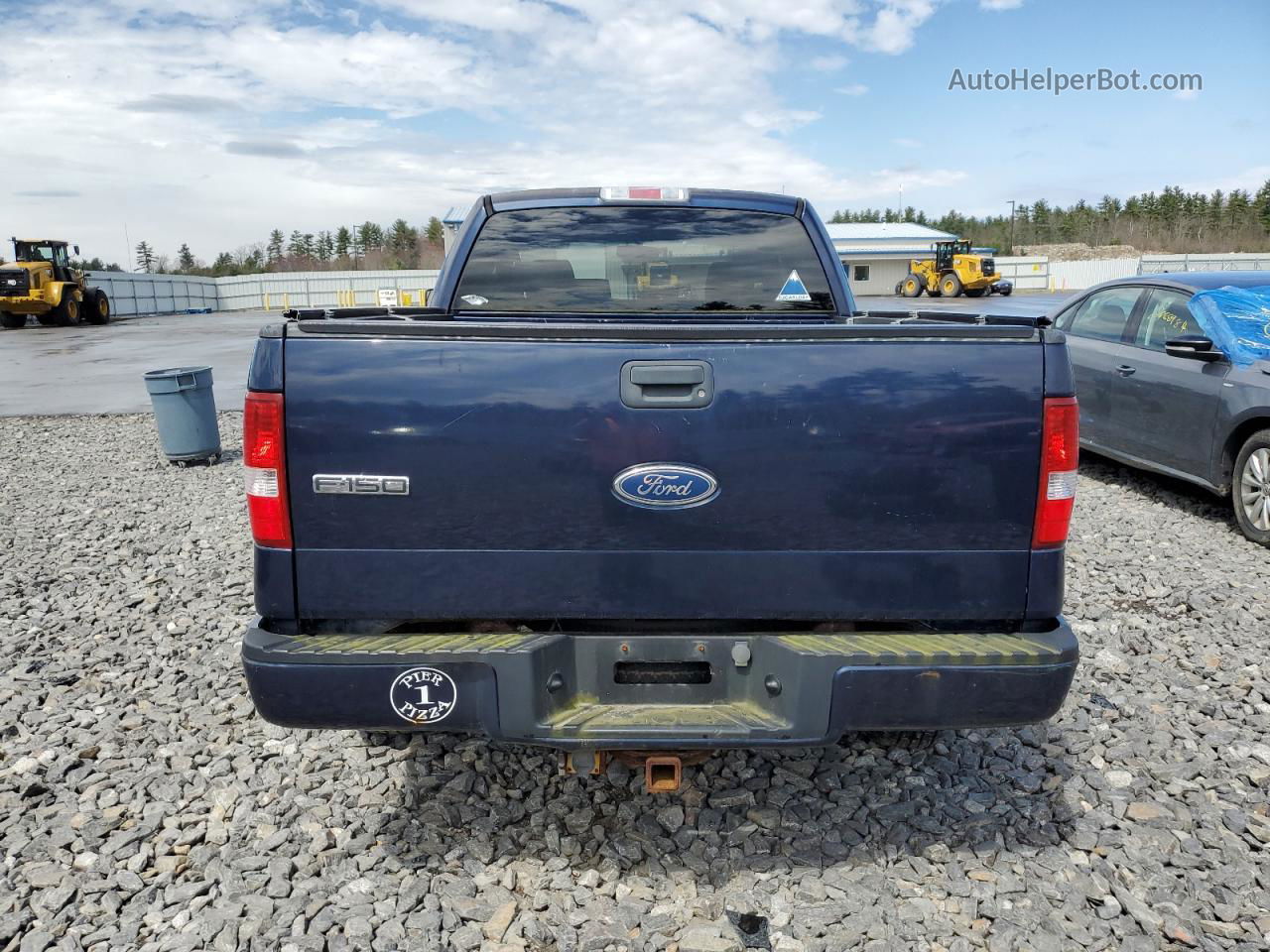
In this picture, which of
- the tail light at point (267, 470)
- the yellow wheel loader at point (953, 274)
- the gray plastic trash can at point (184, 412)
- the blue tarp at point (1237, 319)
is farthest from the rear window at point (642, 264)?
the yellow wheel loader at point (953, 274)

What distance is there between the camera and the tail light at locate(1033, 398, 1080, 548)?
2336 millimetres

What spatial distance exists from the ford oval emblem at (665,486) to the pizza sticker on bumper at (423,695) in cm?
68

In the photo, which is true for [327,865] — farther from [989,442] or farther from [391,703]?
[989,442]

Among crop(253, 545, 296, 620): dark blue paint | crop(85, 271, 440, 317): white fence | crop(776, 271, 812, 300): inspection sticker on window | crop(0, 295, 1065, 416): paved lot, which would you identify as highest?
crop(85, 271, 440, 317): white fence

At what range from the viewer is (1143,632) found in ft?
15.3

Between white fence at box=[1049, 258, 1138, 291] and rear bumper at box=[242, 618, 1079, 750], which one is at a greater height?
white fence at box=[1049, 258, 1138, 291]

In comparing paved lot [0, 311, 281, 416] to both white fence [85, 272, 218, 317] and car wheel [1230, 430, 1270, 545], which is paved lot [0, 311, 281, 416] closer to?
car wheel [1230, 430, 1270, 545]

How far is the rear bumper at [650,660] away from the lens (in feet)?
7.73

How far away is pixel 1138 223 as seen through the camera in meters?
107

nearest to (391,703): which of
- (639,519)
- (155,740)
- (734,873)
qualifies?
(639,519)

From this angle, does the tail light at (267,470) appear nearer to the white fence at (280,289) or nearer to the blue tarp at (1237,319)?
the blue tarp at (1237,319)

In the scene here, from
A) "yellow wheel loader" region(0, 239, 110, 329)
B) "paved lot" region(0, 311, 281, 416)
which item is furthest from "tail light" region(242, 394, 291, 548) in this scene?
"yellow wheel loader" region(0, 239, 110, 329)

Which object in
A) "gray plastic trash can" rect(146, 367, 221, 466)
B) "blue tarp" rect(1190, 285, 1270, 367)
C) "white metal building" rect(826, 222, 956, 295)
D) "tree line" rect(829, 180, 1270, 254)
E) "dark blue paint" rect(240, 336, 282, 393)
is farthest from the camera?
"tree line" rect(829, 180, 1270, 254)

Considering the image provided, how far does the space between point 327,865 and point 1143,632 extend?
403 cm
